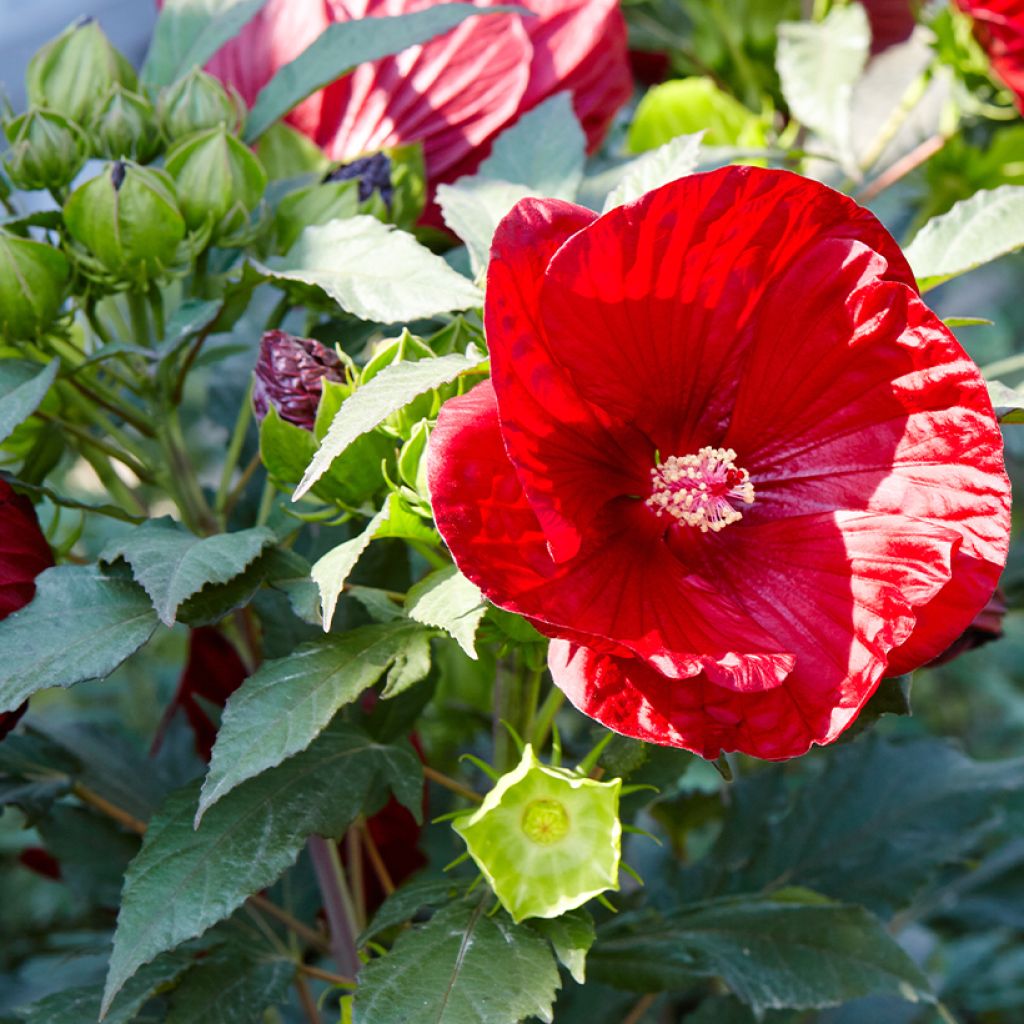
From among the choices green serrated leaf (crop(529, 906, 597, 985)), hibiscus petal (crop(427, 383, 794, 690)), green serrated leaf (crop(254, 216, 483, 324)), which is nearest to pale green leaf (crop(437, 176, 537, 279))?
green serrated leaf (crop(254, 216, 483, 324))

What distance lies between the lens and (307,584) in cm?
56

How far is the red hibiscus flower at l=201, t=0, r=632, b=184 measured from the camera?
74cm

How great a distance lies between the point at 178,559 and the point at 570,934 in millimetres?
Result: 217

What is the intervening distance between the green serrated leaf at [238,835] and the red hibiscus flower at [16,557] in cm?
9

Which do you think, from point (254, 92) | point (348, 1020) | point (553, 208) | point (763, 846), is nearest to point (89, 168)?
point (254, 92)

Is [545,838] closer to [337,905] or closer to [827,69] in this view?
[337,905]

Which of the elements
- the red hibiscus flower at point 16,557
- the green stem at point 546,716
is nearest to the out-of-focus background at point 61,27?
the red hibiscus flower at point 16,557

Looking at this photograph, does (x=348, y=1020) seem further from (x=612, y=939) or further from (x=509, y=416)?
(x=509, y=416)

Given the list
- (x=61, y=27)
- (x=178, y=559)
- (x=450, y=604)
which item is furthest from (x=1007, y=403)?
(x=61, y=27)

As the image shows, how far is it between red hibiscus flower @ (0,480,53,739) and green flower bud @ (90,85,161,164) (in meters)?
0.17

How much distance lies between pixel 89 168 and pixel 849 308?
17.2 inches

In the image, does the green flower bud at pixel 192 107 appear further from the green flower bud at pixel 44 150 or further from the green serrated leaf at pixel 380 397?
the green serrated leaf at pixel 380 397

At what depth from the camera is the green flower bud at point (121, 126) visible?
0.63 m

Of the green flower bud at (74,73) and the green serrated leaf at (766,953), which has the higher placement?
the green flower bud at (74,73)
